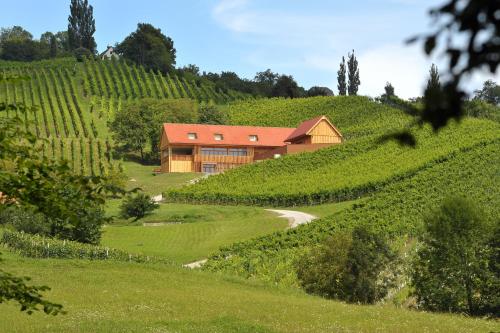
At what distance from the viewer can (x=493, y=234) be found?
106 feet

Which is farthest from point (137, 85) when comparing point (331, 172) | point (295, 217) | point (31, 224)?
point (31, 224)

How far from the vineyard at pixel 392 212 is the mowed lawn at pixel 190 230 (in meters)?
2.54

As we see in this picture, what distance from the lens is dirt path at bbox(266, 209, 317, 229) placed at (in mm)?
54797

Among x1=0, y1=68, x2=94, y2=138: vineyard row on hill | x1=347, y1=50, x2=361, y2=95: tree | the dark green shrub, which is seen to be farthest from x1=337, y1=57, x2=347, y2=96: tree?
the dark green shrub

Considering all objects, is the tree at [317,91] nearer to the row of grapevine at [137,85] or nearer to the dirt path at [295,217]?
the row of grapevine at [137,85]

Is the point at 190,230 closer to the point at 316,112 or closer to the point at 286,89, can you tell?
the point at 316,112

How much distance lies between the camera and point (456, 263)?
3077 centimetres

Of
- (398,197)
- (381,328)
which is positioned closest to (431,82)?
(381,328)

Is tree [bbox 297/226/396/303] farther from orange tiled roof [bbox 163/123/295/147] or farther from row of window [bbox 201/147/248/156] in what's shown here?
row of window [bbox 201/147/248/156]

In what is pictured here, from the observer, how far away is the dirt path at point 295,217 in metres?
54.8

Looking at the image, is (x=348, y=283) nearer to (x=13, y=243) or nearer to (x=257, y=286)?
(x=257, y=286)

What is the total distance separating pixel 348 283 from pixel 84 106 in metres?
91.6

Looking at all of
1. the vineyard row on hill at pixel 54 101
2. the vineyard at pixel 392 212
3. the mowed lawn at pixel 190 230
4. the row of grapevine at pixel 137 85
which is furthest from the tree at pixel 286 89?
the mowed lawn at pixel 190 230

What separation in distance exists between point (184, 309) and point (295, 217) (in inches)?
1322
